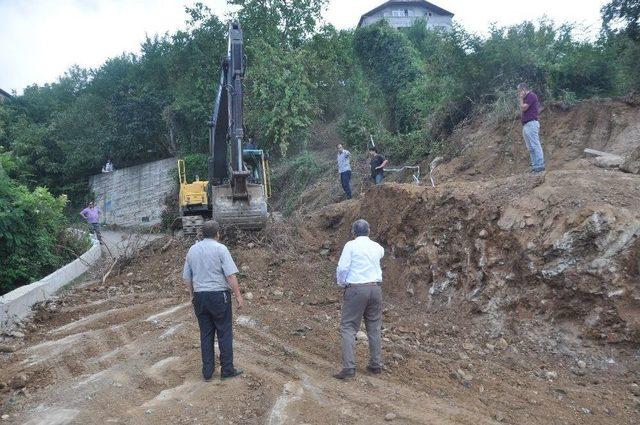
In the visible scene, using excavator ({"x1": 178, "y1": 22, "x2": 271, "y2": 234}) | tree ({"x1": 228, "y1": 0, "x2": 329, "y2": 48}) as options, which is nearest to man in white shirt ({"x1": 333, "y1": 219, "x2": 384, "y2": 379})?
excavator ({"x1": 178, "y1": 22, "x2": 271, "y2": 234})

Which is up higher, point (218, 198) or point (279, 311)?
point (218, 198)

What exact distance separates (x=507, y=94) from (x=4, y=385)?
1243 centimetres

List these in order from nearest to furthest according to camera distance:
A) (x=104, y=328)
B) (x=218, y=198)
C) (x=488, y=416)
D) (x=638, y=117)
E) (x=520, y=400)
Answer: (x=488, y=416) → (x=520, y=400) → (x=104, y=328) → (x=218, y=198) → (x=638, y=117)

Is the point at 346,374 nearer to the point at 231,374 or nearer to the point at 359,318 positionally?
the point at 359,318

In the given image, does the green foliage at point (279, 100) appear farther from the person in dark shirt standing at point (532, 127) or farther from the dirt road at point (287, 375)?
the dirt road at point (287, 375)

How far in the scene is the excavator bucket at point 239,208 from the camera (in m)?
10.4

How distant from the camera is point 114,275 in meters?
11.8

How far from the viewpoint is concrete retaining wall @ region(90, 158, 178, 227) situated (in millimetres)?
29516

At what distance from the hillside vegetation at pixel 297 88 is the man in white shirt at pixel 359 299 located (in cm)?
770

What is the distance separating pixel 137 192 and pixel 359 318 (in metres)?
26.8

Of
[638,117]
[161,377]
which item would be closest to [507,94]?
[638,117]

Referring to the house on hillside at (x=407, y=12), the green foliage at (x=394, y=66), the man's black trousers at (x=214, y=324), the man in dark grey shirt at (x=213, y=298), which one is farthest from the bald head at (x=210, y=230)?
the house on hillside at (x=407, y=12)

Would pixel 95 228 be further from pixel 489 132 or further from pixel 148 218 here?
pixel 489 132

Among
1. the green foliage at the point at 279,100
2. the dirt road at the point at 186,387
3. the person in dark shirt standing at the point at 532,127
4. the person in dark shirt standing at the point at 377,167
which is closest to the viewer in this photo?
the dirt road at the point at 186,387
